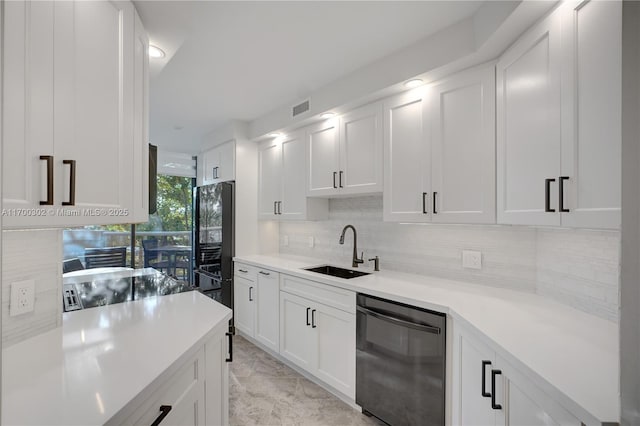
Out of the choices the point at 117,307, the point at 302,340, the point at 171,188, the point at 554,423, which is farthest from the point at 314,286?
the point at 171,188

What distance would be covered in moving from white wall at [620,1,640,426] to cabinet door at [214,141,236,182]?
3501 mm

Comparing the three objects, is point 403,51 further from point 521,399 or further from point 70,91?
point 521,399

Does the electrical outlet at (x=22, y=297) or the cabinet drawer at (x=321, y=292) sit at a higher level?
the electrical outlet at (x=22, y=297)

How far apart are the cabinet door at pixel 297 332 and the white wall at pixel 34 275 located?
1.65 metres

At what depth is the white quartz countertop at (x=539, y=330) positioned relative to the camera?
919 mm

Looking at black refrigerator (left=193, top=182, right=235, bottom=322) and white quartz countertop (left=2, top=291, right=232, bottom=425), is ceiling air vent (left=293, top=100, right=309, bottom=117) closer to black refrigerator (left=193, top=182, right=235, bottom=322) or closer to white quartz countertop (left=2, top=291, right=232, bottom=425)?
black refrigerator (left=193, top=182, right=235, bottom=322)

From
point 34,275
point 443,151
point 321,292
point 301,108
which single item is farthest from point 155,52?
point 321,292

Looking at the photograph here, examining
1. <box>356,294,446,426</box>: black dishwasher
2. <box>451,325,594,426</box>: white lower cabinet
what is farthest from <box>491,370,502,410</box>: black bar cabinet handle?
<box>356,294,446,426</box>: black dishwasher

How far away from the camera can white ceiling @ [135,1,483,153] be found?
1659mm

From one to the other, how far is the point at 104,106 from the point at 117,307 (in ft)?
3.24

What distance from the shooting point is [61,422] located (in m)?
0.77

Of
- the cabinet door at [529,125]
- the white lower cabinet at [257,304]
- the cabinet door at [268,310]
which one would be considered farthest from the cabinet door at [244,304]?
the cabinet door at [529,125]

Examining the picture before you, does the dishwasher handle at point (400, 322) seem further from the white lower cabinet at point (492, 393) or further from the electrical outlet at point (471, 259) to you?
the electrical outlet at point (471, 259)

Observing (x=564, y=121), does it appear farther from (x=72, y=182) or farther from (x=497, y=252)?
(x=72, y=182)
